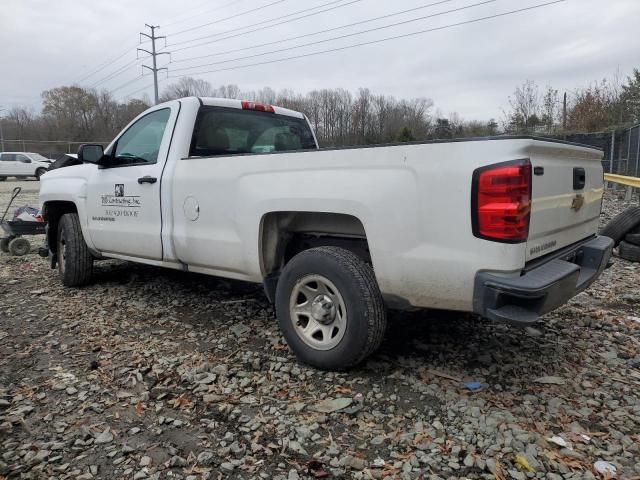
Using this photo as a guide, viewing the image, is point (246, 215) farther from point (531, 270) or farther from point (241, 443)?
point (531, 270)

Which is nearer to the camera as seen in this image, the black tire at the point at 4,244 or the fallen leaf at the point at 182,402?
the fallen leaf at the point at 182,402

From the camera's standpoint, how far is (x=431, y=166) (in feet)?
8.16

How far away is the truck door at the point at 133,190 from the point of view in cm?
416

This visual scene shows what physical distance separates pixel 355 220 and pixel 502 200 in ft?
3.30

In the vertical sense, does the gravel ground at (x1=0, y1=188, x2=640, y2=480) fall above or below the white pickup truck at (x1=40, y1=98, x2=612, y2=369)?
below

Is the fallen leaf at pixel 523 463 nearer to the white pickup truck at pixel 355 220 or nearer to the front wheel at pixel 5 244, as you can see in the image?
the white pickup truck at pixel 355 220

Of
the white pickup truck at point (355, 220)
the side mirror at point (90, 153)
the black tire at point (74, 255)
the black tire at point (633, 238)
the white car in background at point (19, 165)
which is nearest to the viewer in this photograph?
the white pickup truck at point (355, 220)

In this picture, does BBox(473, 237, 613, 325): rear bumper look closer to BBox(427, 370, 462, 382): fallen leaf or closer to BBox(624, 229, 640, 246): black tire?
BBox(427, 370, 462, 382): fallen leaf

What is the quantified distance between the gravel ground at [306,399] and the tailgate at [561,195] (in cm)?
89

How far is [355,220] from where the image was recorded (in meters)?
3.08

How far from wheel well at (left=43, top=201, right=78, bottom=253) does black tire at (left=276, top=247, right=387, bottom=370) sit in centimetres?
378

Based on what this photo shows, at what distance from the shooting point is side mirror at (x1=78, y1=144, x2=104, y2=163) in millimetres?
4547

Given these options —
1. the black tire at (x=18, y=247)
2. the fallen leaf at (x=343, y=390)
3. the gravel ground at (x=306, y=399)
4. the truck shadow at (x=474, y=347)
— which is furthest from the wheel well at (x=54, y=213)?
the fallen leaf at (x=343, y=390)

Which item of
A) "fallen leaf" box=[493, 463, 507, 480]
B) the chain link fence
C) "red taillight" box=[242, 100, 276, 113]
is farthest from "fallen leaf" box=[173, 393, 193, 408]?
the chain link fence
